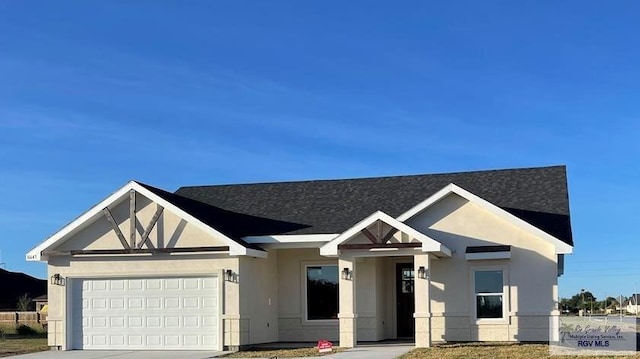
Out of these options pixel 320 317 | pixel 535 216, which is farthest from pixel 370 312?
pixel 535 216

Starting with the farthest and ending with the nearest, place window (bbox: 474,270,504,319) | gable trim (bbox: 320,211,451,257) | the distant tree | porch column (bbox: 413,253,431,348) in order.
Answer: the distant tree → window (bbox: 474,270,504,319) → gable trim (bbox: 320,211,451,257) → porch column (bbox: 413,253,431,348)

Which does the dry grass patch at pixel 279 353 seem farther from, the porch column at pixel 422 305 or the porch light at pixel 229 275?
the porch column at pixel 422 305

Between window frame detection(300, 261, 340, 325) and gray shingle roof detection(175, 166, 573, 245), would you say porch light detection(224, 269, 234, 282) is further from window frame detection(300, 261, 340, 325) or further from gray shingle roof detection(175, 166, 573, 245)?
window frame detection(300, 261, 340, 325)

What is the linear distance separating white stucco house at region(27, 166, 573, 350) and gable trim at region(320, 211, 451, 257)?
39mm

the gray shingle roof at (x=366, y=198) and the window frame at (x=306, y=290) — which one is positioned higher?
the gray shingle roof at (x=366, y=198)

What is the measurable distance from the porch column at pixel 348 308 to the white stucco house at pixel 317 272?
0.03 meters

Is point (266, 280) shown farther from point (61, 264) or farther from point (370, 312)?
point (61, 264)

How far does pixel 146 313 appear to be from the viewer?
23.0 meters

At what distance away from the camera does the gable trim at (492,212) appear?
71.4 feet

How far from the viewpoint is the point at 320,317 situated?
989 inches

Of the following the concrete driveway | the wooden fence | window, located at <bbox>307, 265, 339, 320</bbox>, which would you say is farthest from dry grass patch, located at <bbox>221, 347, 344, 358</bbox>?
the wooden fence

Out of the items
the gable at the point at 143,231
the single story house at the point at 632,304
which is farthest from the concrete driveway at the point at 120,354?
the single story house at the point at 632,304

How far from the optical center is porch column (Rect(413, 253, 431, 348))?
21.0m

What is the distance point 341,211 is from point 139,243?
6.36m
